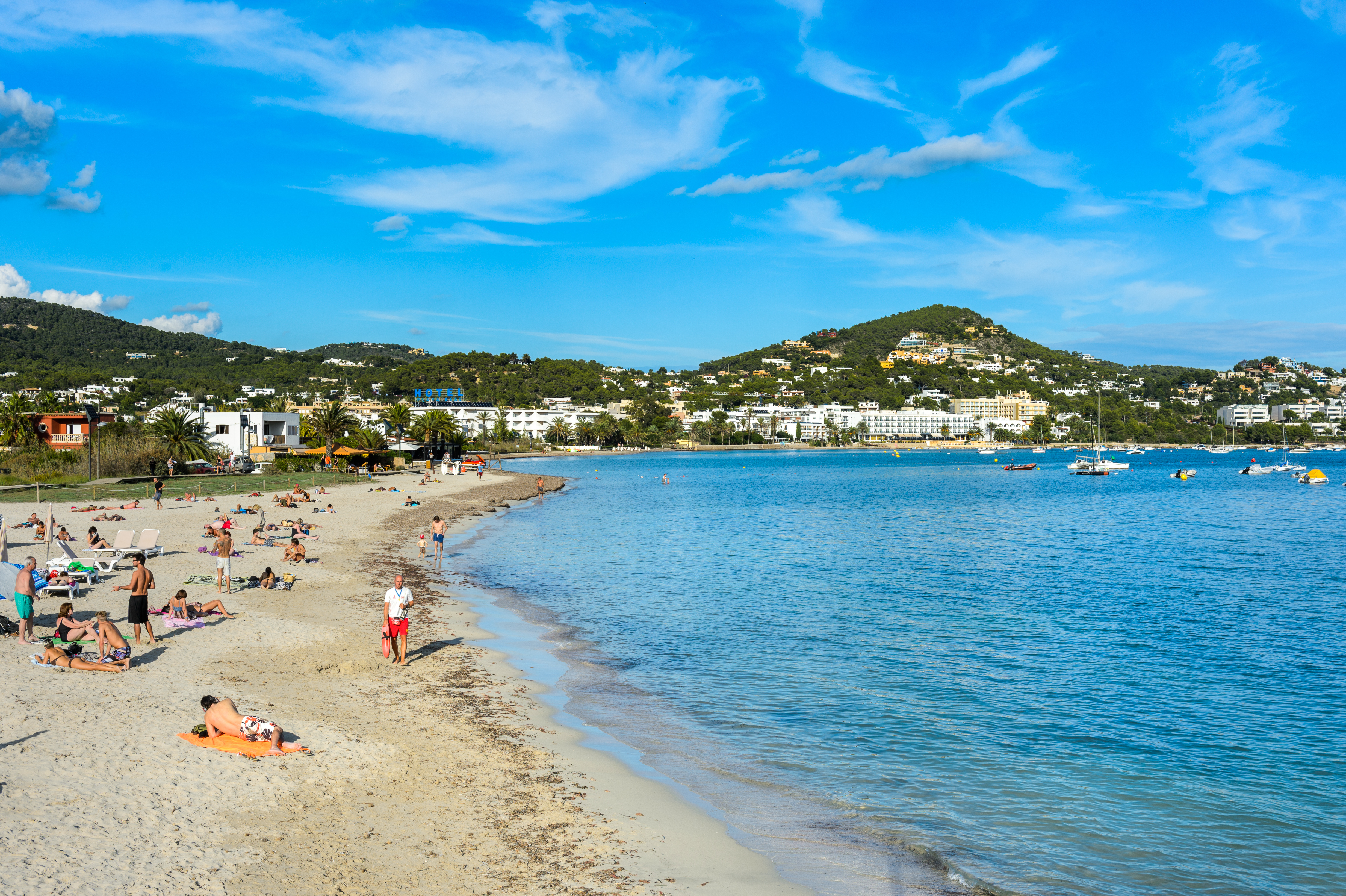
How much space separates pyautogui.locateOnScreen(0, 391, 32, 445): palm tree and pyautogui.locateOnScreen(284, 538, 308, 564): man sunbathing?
3823 centimetres

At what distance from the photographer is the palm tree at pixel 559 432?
161m

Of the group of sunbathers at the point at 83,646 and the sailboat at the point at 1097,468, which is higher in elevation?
the group of sunbathers at the point at 83,646

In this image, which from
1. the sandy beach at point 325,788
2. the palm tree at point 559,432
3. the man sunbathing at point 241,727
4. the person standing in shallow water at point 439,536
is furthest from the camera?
the palm tree at point 559,432

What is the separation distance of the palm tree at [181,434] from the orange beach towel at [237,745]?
154 ft

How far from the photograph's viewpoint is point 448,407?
174 meters

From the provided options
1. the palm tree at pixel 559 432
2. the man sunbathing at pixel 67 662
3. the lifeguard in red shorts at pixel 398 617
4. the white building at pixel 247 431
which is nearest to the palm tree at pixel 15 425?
the white building at pixel 247 431

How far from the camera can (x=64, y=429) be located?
58.6m

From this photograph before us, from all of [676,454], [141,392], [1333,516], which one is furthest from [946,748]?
[141,392]

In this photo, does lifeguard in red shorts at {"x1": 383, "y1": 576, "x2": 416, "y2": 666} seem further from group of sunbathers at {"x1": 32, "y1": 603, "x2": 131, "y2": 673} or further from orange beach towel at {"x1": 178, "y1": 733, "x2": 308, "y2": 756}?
orange beach towel at {"x1": 178, "y1": 733, "x2": 308, "y2": 756}

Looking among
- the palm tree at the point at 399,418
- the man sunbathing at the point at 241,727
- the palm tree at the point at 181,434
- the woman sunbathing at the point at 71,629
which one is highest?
the palm tree at the point at 399,418

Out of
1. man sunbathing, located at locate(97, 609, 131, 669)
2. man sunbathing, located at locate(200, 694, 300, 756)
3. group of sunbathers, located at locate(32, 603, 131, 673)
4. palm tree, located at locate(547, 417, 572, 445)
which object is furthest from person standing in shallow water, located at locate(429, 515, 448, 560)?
palm tree, located at locate(547, 417, 572, 445)

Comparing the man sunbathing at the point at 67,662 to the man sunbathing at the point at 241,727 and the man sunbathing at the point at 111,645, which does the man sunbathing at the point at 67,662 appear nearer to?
the man sunbathing at the point at 111,645

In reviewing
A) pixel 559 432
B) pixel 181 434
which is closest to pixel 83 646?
pixel 181 434

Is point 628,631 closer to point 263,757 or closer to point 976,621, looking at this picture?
point 976,621
